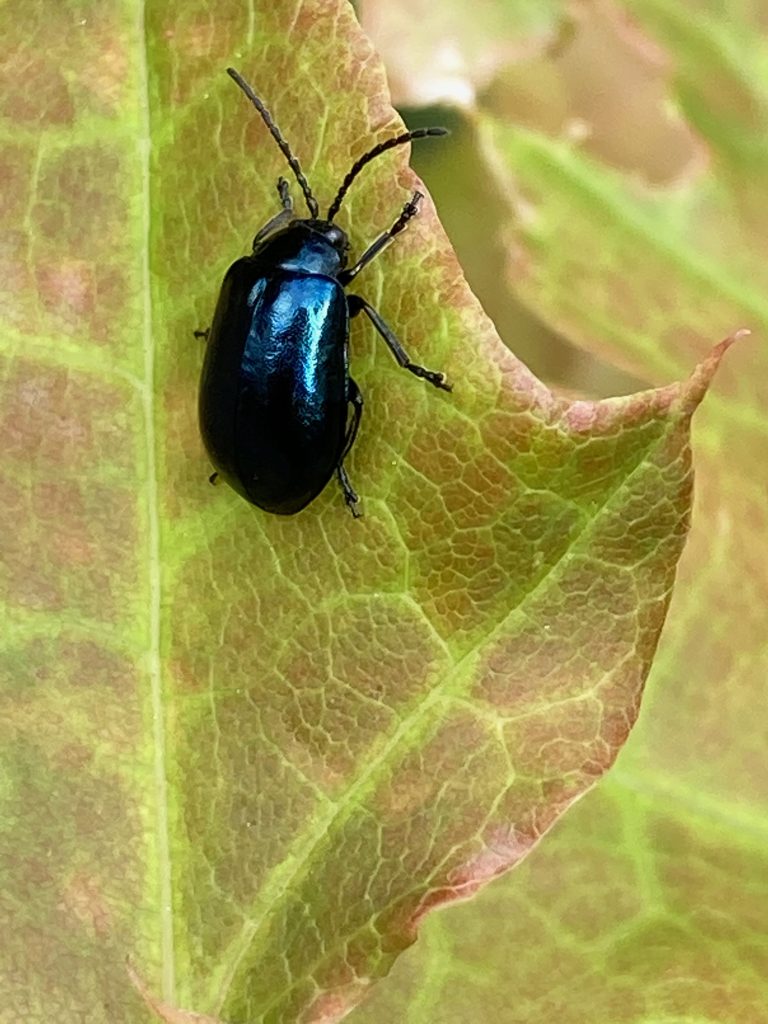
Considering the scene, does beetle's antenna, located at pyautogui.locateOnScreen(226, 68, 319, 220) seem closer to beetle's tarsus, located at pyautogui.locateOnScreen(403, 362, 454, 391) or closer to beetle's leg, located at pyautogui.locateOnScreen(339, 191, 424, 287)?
beetle's leg, located at pyautogui.locateOnScreen(339, 191, 424, 287)

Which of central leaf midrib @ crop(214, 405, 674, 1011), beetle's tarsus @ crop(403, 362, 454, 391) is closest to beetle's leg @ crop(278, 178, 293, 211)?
beetle's tarsus @ crop(403, 362, 454, 391)

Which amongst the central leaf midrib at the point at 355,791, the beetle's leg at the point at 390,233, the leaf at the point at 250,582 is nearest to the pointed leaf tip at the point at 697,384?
the leaf at the point at 250,582

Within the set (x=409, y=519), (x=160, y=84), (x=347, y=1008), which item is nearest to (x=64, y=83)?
(x=160, y=84)

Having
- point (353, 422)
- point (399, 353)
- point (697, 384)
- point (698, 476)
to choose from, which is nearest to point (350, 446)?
point (353, 422)

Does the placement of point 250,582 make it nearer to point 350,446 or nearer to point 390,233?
point 350,446

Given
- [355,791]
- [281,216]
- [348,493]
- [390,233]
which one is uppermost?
[390,233]
